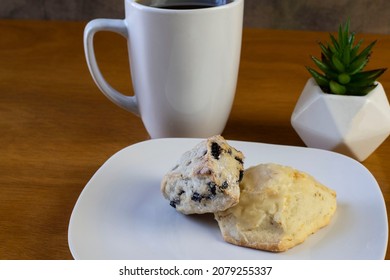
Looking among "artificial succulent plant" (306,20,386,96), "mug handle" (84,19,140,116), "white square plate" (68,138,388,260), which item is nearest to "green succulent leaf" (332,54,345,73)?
"artificial succulent plant" (306,20,386,96)

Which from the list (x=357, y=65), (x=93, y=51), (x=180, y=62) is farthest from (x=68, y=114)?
(x=357, y=65)

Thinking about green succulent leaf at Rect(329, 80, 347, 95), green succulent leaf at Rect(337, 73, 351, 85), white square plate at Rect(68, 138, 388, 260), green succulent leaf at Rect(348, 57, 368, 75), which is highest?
green succulent leaf at Rect(348, 57, 368, 75)

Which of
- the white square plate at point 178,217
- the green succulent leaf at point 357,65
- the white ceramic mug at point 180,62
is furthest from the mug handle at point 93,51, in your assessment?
the green succulent leaf at point 357,65

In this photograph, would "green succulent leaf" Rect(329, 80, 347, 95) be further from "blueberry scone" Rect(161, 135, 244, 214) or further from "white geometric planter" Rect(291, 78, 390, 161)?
"blueberry scone" Rect(161, 135, 244, 214)

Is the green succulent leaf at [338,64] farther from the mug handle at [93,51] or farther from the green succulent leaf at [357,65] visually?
the mug handle at [93,51]

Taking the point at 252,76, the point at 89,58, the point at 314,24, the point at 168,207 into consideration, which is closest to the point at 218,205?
the point at 168,207
